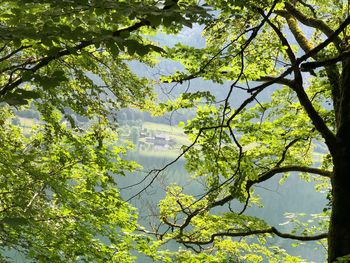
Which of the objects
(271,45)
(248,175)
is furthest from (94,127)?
(271,45)

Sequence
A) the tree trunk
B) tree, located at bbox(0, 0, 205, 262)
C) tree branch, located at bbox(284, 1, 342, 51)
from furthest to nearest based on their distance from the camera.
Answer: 1. tree branch, located at bbox(284, 1, 342, 51)
2. the tree trunk
3. tree, located at bbox(0, 0, 205, 262)

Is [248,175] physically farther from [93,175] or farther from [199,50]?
[93,175]

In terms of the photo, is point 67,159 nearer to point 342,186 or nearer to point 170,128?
point 170,128

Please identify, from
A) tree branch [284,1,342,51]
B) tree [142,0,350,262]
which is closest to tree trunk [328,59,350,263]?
tree [142,0,350,262]

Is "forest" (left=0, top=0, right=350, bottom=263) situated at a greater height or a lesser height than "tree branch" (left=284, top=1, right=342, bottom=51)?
lesser

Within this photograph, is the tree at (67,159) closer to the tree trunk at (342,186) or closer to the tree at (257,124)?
the tree at (257,124)

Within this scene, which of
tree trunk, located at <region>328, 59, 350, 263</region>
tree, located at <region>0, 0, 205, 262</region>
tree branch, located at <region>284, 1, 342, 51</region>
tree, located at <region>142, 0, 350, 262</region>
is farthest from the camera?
tree branch, located at <region>284, 1, 342, 51</region>

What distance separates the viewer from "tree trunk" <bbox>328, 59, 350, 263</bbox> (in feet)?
19.0

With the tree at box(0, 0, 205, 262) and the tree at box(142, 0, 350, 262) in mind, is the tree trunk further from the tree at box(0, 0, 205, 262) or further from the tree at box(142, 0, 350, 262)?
the tree at box(0, 0, 205, 262)

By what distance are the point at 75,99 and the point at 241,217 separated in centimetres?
429

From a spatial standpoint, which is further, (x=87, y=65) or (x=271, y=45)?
(x=271, y=45)

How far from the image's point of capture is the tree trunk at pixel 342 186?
578 centimetres

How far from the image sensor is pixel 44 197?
5512mm

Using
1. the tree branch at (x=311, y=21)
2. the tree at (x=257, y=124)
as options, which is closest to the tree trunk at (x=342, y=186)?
the tree at (x=257, y=124)
